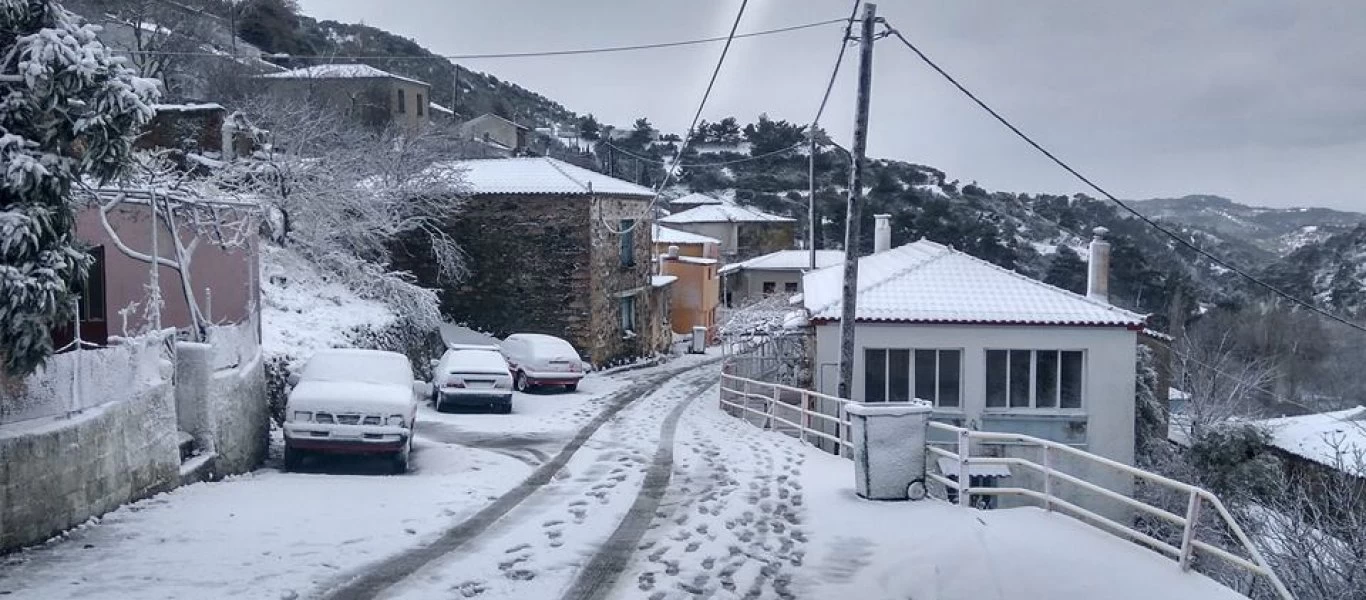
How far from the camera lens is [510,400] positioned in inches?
853

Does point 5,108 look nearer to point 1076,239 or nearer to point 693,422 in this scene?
point 693,422

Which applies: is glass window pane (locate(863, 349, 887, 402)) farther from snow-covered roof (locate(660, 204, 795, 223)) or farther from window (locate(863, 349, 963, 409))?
snow-covered roof (locate(660, 204, 795, 223))

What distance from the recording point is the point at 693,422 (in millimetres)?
20031

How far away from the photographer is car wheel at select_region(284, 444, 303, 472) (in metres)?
14.1

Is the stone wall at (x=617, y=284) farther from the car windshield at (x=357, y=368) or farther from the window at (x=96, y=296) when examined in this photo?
the window at (x=96, y=296)

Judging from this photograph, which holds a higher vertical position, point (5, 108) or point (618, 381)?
point (5, 108)

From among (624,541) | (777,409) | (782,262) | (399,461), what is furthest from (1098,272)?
(782,262)

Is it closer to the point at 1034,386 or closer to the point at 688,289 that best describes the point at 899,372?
the point at 1034,386

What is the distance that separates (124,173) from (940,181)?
97.1 meters

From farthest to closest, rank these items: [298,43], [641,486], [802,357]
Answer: [298,43]
[802,357]
[641,486]

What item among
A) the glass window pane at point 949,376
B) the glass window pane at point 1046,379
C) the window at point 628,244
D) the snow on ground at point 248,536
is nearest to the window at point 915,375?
the glass window pane at point 949,376

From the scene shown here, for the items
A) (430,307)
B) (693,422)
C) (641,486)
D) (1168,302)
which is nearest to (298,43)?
(430,307)

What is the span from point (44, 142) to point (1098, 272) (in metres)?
21.2

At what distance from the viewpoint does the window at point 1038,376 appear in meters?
21.0
